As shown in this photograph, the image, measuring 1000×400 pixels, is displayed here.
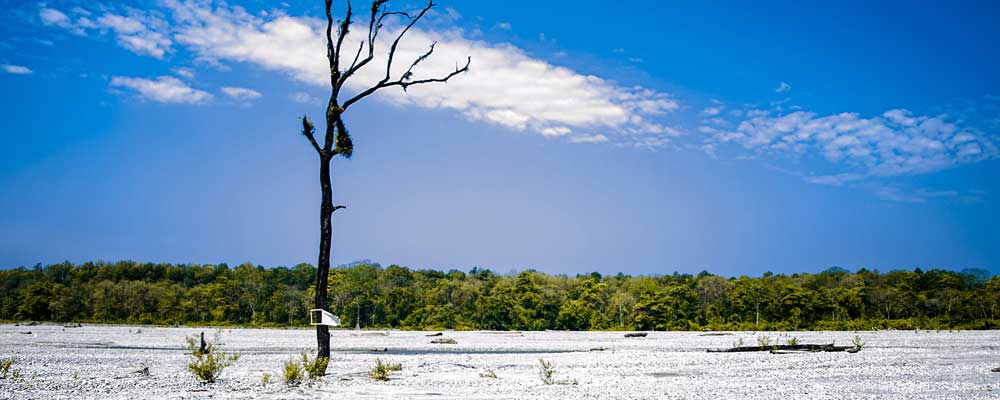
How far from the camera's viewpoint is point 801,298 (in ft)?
221

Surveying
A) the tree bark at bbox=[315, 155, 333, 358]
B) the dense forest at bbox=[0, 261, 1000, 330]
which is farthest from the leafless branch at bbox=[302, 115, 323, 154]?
the dense forest at bbox=[0, 261, 1000, 330]

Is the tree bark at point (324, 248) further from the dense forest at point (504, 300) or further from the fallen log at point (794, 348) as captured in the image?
the dense forest at point (504, 300)

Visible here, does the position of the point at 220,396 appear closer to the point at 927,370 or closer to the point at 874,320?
the point at 927,370

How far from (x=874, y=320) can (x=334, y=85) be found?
2447 inches

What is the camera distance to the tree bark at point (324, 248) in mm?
15531

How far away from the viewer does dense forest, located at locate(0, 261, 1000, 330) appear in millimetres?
67688

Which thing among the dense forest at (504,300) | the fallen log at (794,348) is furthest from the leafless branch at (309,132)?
the dense forest at (504,300)

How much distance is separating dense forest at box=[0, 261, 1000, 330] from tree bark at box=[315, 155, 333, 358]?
55.4 metres

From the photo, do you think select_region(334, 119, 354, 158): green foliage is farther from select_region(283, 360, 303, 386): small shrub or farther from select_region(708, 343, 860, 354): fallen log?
select_region(708, 343, 860, 354): fallen log

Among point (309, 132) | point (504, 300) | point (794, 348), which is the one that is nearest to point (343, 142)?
point (309, 132)

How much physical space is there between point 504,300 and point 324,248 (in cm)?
5903

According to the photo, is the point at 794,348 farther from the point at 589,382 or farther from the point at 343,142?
the point at 343,142

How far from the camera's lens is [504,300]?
73875 mm

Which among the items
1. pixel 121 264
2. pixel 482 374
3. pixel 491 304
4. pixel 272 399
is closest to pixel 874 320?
pixel 491 304
